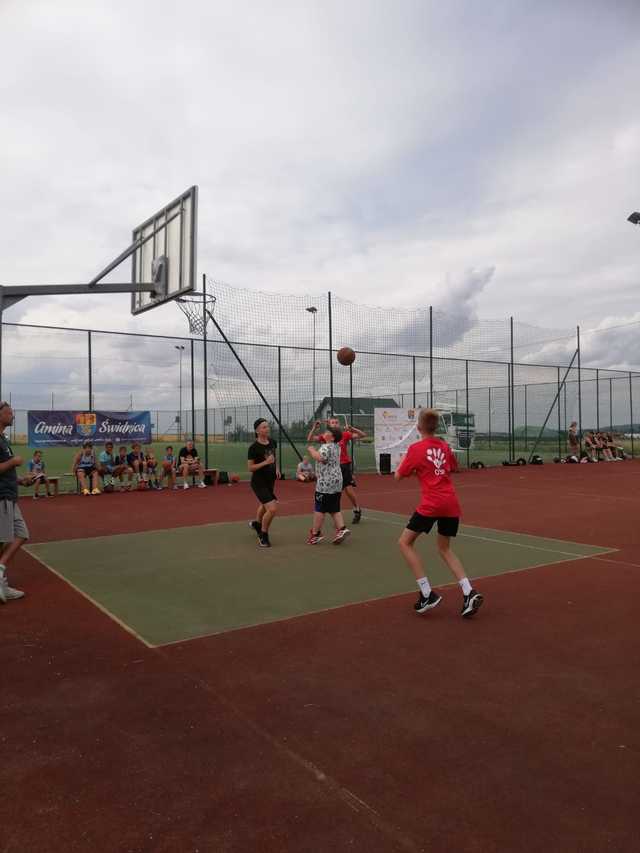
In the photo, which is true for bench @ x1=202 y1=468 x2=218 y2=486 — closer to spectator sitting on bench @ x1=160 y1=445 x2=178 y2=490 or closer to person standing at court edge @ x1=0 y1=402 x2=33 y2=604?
spectator sitting on bench @ x1=160 y1=445 x2=178 y2=490

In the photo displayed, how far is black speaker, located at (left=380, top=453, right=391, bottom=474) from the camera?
69.3ft

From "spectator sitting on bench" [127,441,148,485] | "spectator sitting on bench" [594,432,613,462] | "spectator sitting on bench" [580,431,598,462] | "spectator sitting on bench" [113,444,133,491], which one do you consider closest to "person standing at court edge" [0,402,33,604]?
"spectator sitting on bench" [113,444,133,491]

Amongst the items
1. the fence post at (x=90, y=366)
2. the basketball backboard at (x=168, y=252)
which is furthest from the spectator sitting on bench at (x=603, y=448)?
the basketball backboard at (x=168, y=252)

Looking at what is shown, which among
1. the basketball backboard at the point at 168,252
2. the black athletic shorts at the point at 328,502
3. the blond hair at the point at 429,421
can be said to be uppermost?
the basketball backboard at the point at 168,252

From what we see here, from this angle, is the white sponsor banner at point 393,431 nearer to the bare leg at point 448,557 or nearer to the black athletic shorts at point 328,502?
the black athletic shorts at point 328,502

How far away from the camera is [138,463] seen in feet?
53.1

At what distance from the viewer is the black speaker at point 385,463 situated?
69.3ft

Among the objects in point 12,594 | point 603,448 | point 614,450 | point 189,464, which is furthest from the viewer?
point 614,450

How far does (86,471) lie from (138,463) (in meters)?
1.31

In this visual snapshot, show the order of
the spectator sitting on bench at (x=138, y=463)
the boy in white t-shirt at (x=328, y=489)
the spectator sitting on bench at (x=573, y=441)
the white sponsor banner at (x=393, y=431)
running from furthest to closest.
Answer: the spectator sitting on bench at (x=573, y=441) → the white sponsor banner at (x=393, y=431) → the spectator sitting on bench at (x=138, y=463) → the boy in white t-shirt at (x=328, y=489)

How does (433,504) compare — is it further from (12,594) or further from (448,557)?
(12,594)

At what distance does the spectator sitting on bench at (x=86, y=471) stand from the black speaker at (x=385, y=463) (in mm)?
9279

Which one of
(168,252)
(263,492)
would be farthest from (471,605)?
(168,252)

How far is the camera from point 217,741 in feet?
11.0
